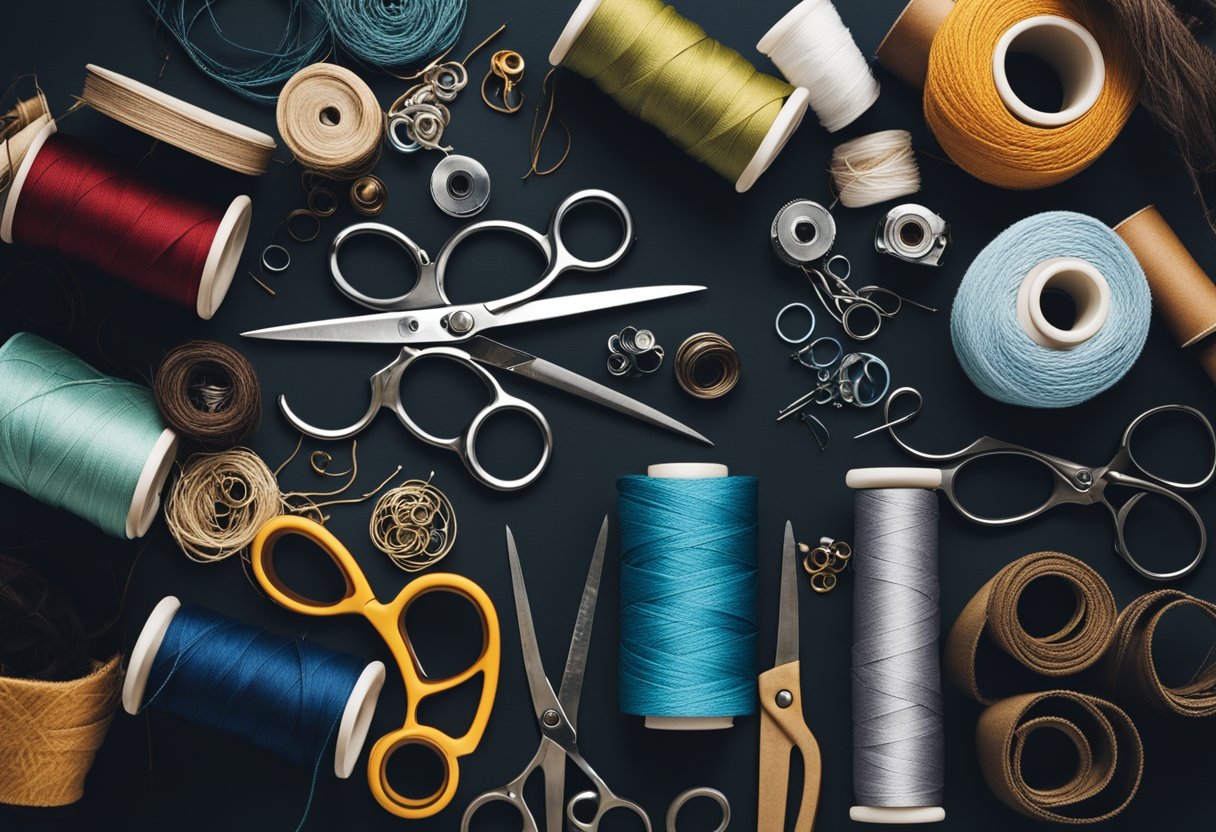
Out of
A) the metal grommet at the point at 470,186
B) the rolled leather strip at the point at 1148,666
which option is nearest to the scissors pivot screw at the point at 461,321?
the metal grommet at the point at 470,186

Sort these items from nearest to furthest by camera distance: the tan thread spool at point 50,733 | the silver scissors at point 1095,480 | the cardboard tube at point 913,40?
the tan thread spool at point 50,733
the cardboard tube at point 913,40
the silver scissors at point 1095,480

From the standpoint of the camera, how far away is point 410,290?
2322 mm

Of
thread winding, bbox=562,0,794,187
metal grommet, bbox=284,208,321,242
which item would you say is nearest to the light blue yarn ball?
thread winding, bbox=562,0,794,187

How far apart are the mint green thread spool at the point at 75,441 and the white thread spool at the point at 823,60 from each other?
143 centimetres

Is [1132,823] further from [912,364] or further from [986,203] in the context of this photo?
[986,203]

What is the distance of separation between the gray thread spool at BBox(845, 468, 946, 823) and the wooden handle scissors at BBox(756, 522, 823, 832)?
12 cm

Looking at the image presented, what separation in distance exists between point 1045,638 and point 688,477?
2.61 feet

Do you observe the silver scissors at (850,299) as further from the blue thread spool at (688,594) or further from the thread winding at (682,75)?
the blue thread spool at (688,594)

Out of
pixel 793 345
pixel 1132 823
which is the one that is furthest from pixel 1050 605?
pixel 793 345

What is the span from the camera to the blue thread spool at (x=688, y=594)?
2143 mm

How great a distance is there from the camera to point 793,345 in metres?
2.38

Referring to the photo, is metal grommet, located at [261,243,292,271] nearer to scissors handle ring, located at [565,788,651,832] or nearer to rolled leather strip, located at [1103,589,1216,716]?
scissors handle ring, located at [565,788,651,832]

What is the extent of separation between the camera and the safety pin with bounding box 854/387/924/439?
2348 mm

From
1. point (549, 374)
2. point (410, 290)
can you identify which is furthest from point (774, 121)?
point (410, 290)
